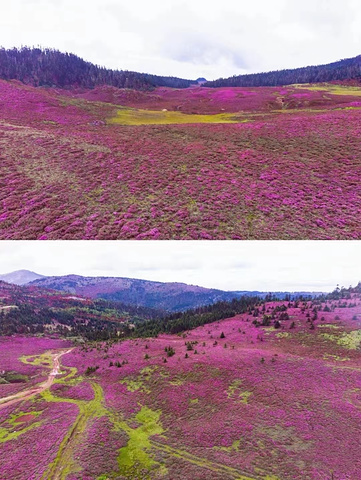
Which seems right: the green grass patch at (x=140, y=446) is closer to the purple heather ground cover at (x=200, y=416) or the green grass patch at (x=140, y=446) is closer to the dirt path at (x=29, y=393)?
the purple heather ground cover at (x=200, y=416)

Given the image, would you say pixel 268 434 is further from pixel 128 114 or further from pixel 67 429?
pixel 128 114

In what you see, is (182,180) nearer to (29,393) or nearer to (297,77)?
(29,393)

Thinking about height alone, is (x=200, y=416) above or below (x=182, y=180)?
below

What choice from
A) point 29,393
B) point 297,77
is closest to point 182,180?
point 29,393

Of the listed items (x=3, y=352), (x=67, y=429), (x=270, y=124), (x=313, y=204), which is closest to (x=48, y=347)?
(x=3, y=352)

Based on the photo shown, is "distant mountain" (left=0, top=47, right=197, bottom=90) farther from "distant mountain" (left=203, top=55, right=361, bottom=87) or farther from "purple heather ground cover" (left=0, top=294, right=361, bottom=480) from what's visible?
"purple heather ground cover" (left=0, top=294, right=361, bottom=480)

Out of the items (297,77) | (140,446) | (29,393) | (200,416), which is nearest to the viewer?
(140,446)
